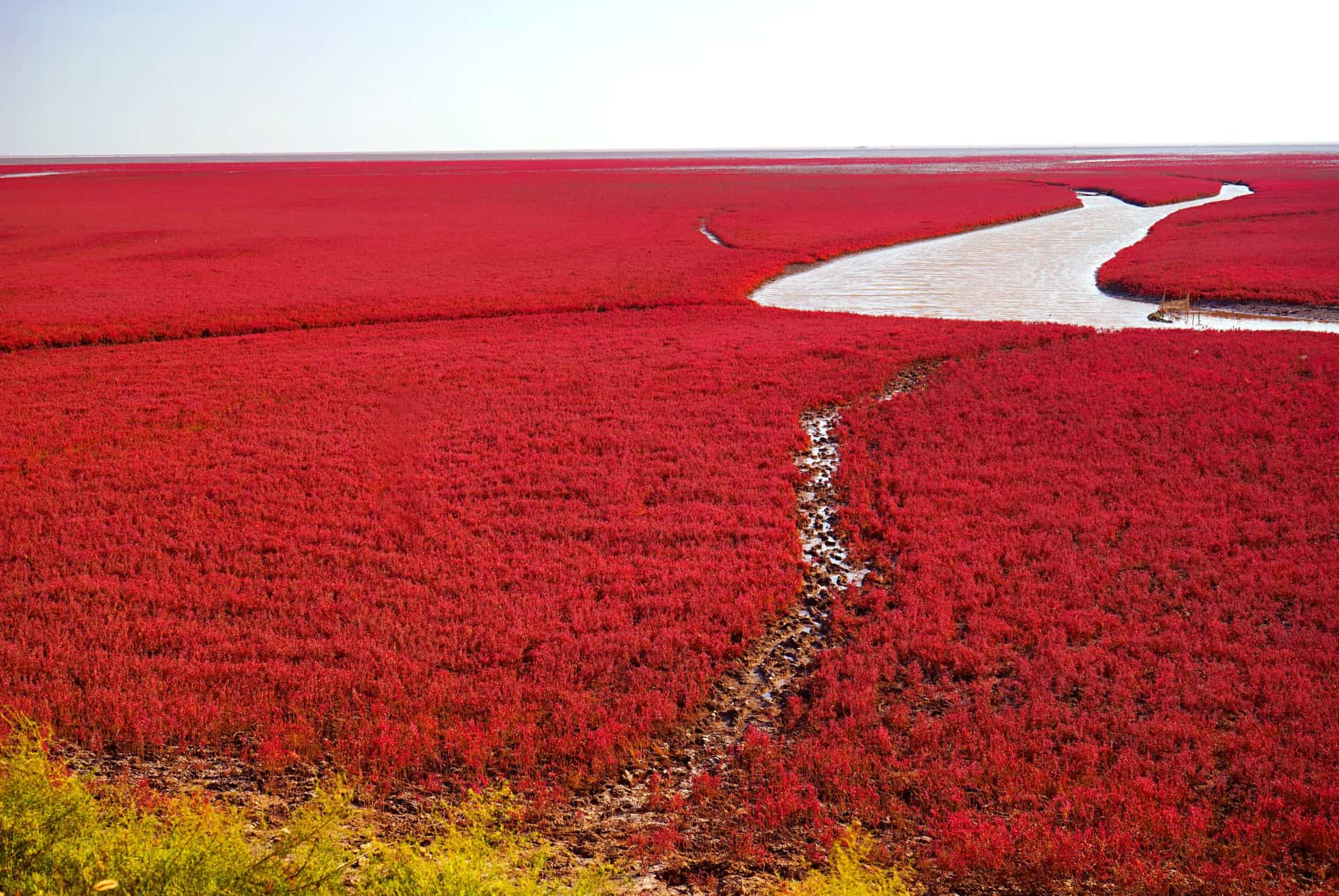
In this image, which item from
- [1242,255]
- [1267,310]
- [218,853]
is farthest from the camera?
[1242,255]

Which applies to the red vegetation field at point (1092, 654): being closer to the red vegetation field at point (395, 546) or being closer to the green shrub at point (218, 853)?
the red vegetation field at point (395, 546)

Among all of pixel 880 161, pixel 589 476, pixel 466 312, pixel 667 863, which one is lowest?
pixel 667 863

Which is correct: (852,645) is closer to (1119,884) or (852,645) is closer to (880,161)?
(1119,884)

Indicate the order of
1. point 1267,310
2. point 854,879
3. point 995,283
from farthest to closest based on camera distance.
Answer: point 995,283
point 1267,310
point 854,879

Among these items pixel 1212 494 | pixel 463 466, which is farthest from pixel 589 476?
pixel 1212 494

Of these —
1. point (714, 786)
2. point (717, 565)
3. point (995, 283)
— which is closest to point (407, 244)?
point (995, 283)

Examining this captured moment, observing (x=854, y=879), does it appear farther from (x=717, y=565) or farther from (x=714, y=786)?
(x=717, y=565)

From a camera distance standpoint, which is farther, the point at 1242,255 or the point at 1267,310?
the point at 1242,255
